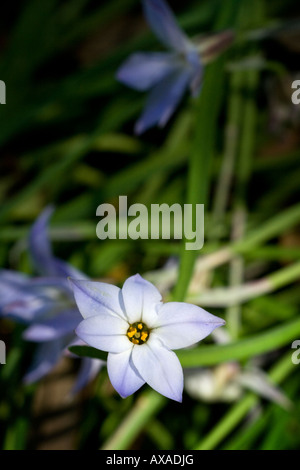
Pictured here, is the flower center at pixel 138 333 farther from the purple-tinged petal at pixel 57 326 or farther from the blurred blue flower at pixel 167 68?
the blurred blue flower at pixel 167 68

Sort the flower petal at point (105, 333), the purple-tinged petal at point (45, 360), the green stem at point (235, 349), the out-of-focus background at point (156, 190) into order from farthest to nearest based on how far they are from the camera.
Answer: the out-of-focus background at point (156, 190)
the purple-tinged petal at point (45, 360)
the green stem at point (235, 349)
the flower petal at point (105, 333)

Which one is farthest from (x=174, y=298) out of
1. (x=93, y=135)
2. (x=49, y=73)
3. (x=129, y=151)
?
(x=49, y=73)

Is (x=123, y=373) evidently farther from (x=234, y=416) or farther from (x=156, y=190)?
(x=156, y=190)

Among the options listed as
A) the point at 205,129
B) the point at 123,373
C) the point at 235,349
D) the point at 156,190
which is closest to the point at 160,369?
the point at 123,373

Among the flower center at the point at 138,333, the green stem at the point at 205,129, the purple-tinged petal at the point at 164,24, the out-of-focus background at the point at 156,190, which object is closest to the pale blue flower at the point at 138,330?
the flower center at the point at 138,333

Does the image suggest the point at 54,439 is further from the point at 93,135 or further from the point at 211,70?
the point at 211,70

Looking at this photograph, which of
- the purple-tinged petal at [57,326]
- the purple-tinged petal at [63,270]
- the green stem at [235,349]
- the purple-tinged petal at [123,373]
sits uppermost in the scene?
the purple-tinged petal at [63,270]

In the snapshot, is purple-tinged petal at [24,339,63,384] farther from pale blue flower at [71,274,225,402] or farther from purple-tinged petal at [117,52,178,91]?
purple-tinged petal at [117,52,178,91]

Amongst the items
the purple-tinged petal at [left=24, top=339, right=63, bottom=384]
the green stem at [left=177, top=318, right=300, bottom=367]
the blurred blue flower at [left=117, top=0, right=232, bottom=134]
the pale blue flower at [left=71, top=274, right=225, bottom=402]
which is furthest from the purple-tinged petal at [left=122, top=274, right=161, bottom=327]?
the blurred blue flower at [left=117, top=0, right=232, bottom=134]
